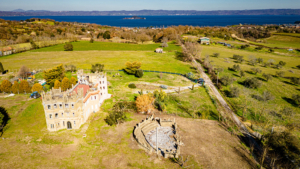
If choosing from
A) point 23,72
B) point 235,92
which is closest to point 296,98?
point 235,92

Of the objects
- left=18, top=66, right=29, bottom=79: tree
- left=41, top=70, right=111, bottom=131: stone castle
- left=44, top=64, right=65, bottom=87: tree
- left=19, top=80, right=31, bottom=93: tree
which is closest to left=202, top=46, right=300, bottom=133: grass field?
left=41, top=70, right=111, bottom=131: stone castle

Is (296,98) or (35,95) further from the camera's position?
(296,98)

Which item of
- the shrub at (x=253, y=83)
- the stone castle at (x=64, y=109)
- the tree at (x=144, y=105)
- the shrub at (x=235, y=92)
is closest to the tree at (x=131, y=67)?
the tree at (x=144, y=105)

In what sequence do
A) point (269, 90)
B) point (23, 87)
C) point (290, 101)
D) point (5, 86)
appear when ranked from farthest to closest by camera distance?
point (269, 90)
point (290, 101)
point (23, 87)
point (5, 86)

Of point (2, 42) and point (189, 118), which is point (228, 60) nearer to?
Answer: point (189, 118)

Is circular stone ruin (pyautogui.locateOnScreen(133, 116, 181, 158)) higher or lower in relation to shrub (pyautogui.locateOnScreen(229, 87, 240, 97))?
lower

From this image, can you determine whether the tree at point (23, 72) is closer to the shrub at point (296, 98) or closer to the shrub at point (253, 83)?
the shrub at point (253, 83)

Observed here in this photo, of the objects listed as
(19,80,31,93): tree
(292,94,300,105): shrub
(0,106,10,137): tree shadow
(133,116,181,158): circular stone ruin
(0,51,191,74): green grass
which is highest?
(0,51,191,74): green grass

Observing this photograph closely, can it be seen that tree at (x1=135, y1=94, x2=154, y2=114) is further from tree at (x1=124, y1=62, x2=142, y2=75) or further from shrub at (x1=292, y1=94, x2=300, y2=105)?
shrub at (x1=292, y1=94, x2=300, y2=105)

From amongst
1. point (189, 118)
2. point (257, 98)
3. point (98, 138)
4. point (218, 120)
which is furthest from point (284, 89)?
point (98, 138)

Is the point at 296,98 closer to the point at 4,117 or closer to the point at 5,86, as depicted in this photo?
the point at 4,117
